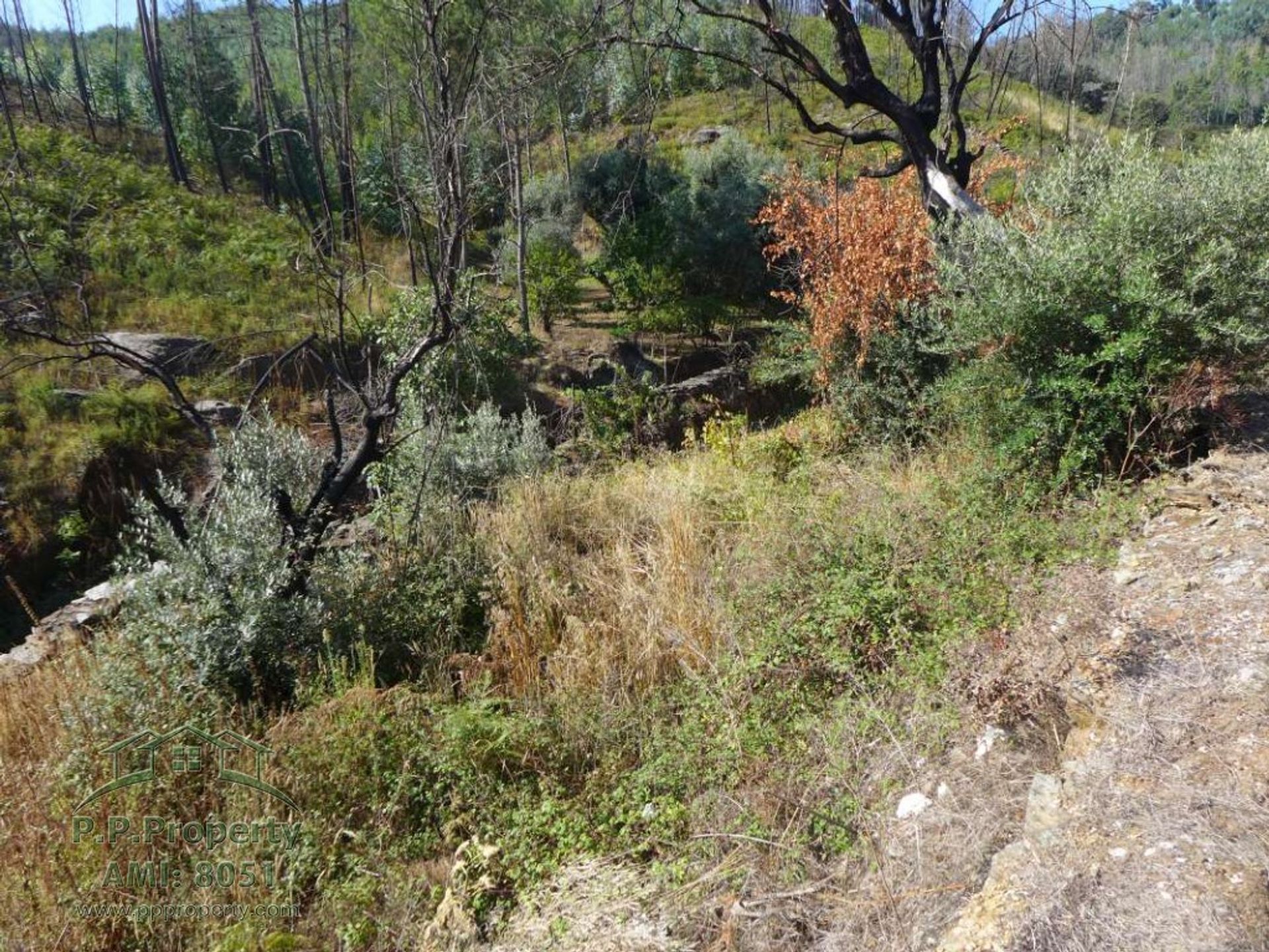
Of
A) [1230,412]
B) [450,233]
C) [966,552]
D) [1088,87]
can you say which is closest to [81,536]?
[450,233]

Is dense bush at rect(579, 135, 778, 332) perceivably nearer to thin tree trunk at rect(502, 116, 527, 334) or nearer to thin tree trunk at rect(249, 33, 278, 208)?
thin tree trunk at rect(502, 116, 527, 334)

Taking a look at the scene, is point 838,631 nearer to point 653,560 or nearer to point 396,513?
point 653,560

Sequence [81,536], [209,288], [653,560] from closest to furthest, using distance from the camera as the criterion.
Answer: [653,560] → [81,536] → [209,288]

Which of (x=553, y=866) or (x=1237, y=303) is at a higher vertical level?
(x=1237, y=303)

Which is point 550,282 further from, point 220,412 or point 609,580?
point 609,580

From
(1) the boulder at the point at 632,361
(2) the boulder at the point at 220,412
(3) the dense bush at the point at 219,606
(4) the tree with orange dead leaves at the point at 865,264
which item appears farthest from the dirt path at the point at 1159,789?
(2) the boulder at the point at 220,412

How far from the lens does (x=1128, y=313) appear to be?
3.71m

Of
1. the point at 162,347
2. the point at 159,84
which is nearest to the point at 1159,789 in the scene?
the point at 162,347

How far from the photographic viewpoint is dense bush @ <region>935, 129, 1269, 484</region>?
3.64 meters

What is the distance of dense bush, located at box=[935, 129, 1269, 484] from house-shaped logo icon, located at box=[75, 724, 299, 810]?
397cm

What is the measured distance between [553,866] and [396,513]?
3114 mm

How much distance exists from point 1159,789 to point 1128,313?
2.76m

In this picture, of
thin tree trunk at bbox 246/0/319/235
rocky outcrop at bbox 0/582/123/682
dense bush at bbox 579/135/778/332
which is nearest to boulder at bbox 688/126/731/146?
dense bush at bbox 579/135/778/332

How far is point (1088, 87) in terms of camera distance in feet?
79.2
